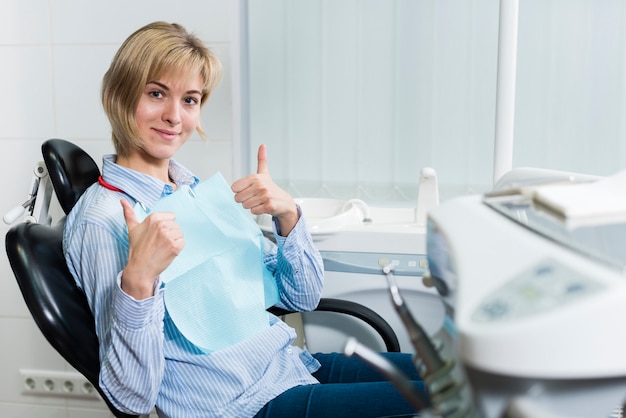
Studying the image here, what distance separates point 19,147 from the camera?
196cm

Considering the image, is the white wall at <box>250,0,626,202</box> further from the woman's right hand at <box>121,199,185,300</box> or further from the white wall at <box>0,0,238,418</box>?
the woman's right hand at <box>121,199,185,300</box>

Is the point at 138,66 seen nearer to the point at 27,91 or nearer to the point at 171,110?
the point at 171,110

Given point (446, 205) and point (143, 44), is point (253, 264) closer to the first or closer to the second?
point (143, 44)

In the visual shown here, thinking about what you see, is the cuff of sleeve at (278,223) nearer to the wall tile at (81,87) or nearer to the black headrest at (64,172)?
the black headrest at (64,172)

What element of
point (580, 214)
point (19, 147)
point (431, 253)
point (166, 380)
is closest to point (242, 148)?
point (19, 147)

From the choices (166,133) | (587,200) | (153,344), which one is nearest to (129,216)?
(153,344)

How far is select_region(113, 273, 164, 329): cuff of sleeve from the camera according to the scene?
103 centimetres

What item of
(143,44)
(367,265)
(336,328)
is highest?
(143,44)

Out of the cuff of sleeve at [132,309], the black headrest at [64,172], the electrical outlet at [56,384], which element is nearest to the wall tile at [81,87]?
the black headrest at [64,172]

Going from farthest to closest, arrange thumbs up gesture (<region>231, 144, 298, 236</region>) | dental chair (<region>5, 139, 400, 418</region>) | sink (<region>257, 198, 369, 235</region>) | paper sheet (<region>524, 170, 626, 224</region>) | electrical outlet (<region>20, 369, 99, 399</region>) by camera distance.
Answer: electrical outlet (<region>20, 369, 99, 399</region>) → sink (<region>257, 198, 369, 235</region>) → thumbs up gesture (<region>231, 144, 298, 236</region>) → dental chair (<region>5, 139, 400, 418</region>) → paper sheet (<region>524, 170, 626, 224</region>)

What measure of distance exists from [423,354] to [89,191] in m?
0.86

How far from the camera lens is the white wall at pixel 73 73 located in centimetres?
184

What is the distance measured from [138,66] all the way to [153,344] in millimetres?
523


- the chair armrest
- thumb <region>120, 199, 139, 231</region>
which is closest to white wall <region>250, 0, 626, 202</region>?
the chair armrest
